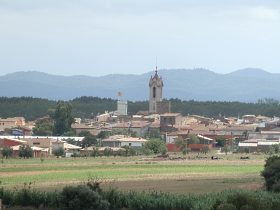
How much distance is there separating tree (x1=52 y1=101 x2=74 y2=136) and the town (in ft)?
3.65

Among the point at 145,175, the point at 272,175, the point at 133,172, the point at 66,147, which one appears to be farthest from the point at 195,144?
the point at 272,175

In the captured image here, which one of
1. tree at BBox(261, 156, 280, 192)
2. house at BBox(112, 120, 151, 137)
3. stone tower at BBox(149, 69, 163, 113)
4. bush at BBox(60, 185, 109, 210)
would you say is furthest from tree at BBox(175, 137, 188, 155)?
bush at BBox(60, 185, 109, 210)

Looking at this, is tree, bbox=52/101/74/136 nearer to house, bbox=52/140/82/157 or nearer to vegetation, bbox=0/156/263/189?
house, bbox=52/140/82/157

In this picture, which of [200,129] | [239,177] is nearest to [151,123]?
[200,129]

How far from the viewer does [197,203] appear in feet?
122

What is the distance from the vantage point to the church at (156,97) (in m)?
180

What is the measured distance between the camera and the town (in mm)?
99756

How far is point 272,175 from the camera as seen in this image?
4719cm

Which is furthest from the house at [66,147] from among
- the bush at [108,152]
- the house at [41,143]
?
the bush at [108,152]

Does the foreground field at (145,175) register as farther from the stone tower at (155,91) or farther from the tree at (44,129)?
the stone tower at (155,91)

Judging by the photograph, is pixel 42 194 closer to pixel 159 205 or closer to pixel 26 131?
pixel 159 205

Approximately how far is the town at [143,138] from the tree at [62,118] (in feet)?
3.65

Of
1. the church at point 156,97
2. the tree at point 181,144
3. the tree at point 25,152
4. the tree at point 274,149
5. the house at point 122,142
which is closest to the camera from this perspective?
the tree at point 25,152

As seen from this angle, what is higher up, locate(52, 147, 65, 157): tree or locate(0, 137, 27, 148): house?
locate(0, 137, 27, 148): house
